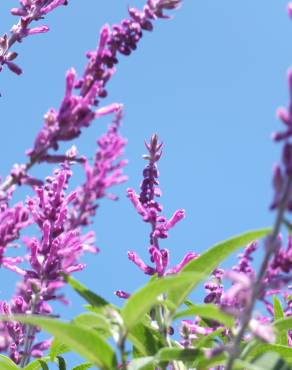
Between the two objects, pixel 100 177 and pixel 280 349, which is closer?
pixel 100 177

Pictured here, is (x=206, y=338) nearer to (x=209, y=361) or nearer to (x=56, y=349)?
(x=209, y=361)

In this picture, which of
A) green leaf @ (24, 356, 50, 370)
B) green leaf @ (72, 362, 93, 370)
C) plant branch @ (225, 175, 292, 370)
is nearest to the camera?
plant branch @ (225, 175, 292, 370)

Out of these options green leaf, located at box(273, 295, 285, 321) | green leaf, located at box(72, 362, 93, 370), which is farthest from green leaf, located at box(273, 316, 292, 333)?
green leaf, located at box(72, 362, 93, 370)

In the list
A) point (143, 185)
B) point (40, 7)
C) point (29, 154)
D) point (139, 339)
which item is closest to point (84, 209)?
point (29, 154)

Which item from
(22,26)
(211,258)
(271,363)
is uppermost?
(22,26)

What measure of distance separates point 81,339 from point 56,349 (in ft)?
5.22

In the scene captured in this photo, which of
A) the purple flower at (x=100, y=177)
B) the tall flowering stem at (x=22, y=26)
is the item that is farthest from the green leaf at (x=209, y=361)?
the tall flowering stem at (x=22, y=26)

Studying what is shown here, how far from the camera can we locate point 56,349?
13.4ft

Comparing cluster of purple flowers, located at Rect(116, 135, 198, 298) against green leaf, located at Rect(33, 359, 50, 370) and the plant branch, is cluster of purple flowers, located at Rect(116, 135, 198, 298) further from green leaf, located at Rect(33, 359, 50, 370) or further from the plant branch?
the plant branch

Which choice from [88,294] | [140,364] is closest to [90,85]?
[88,294]

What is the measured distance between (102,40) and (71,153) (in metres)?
0.72

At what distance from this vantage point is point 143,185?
389 centimetres

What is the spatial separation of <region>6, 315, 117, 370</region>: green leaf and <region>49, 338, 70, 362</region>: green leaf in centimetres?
104

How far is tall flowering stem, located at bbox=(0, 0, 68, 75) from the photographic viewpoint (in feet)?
14.8
